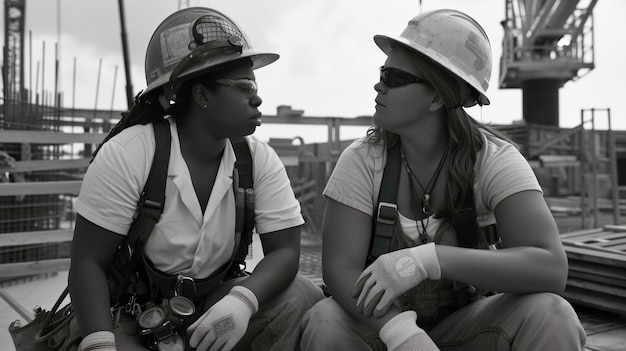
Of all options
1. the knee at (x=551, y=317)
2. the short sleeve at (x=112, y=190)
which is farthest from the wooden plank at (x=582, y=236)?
the short sleeve at (x=112, y=190)

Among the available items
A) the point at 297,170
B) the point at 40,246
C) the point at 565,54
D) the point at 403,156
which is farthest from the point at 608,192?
the point at 403,156

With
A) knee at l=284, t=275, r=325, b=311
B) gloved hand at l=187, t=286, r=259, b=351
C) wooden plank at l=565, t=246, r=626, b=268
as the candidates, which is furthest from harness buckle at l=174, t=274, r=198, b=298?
wooden plank at l=565, t=246, r=626, b=268

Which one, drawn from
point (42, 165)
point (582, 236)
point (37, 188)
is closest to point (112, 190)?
point (37, 188)

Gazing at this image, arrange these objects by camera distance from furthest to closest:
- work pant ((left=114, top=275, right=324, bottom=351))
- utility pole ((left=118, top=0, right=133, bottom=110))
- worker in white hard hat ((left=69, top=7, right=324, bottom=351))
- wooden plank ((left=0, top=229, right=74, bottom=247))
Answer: utility pole ((left=118, top=0, right=133, bottom=110))
wooden plank ((left=0, top=229, right=74, bottom=247))
work pant ((left=114, top=275, right=324, bottom=351))
worker in white hard hat ((left=69, top=7, right=324, bottom=351))

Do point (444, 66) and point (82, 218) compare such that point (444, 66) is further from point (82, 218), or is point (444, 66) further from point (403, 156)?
point (82, 218)

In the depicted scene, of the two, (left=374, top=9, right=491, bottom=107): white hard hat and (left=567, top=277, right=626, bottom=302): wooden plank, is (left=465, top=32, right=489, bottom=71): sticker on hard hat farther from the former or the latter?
(left=567, top=277, right=626, bottom=302): wooden plank

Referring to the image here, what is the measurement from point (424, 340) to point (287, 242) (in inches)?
30.8

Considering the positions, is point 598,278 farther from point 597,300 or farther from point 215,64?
point 215,64

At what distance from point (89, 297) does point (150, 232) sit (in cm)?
33

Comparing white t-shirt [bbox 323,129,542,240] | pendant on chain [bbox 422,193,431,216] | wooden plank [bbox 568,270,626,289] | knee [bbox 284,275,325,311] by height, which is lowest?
wooden plank [bbox 568,270,626,289]

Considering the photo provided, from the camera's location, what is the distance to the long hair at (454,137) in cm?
246

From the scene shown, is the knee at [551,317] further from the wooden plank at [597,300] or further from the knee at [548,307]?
the wooden plank at [597,300]

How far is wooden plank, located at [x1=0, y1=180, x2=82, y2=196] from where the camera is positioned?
18.2 ft

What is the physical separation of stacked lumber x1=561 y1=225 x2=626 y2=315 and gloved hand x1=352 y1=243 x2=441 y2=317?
2541 millimetres
